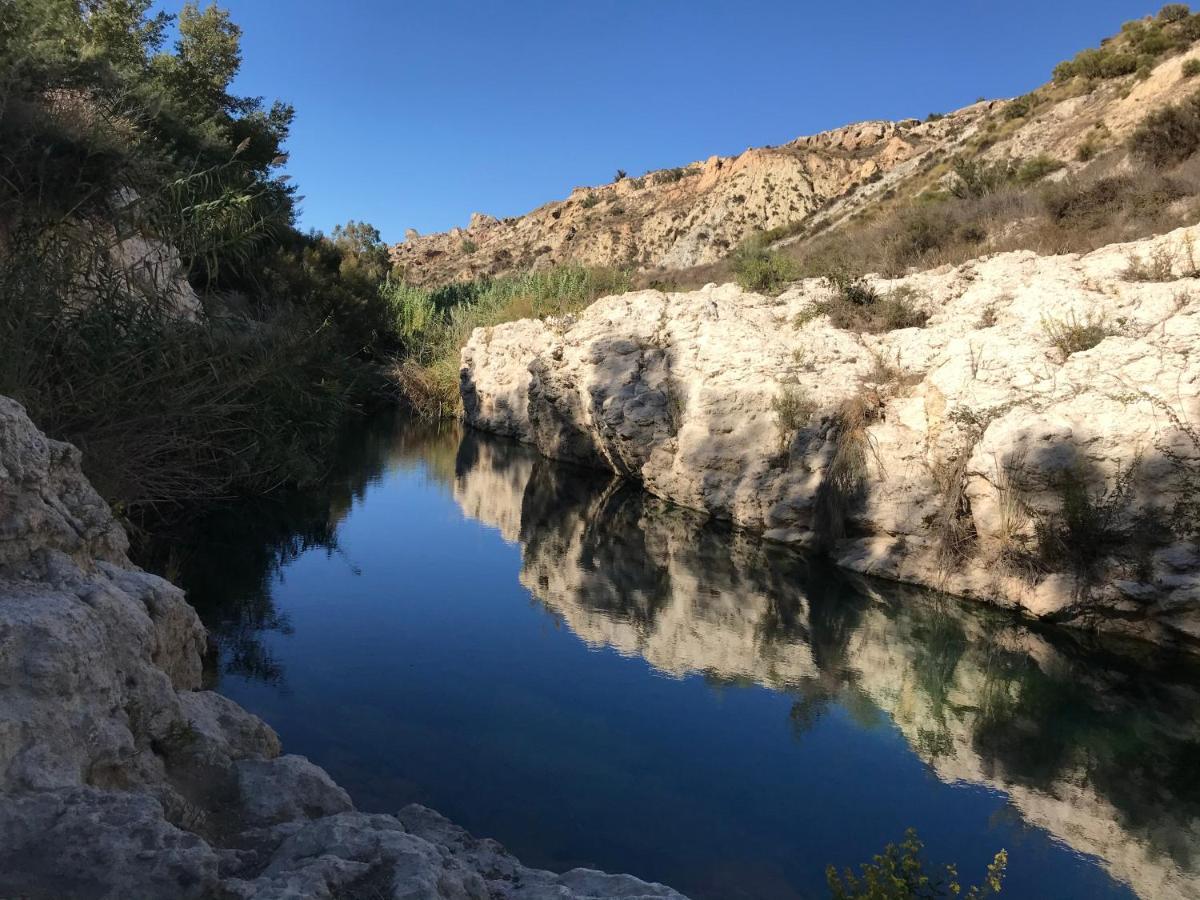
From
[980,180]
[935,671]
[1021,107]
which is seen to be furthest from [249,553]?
[1021,107]

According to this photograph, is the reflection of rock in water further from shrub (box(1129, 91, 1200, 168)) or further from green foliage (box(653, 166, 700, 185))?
green foliage (box(653, 166, 700, 185))

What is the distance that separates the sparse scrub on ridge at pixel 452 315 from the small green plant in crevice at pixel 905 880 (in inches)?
544

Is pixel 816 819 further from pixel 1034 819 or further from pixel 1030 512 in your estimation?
pixel 1030 512

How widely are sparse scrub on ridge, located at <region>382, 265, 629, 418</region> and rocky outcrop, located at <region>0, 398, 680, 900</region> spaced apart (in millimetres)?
13838

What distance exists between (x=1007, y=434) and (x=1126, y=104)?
1916 cm

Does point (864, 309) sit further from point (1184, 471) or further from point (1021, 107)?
point (1021, 107)

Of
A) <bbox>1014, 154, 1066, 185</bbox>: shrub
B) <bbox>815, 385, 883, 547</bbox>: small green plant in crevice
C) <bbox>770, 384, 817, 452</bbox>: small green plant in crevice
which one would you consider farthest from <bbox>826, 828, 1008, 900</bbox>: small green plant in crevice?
<bbox>1014, 154, 1066, 185</bbox>: shrub

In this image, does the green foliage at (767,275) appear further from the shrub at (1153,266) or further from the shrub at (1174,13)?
the shrub at (1174,13)

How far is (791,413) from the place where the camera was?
891 cm

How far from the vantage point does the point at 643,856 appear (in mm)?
3598

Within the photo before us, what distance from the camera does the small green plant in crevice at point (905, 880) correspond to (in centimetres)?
254

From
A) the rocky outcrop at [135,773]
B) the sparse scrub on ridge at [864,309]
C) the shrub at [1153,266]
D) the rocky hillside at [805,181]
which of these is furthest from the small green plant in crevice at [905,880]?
the rocky hillside at [805,181]

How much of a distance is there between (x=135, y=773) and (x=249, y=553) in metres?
6.33

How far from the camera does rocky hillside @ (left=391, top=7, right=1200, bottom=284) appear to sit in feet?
73.4
